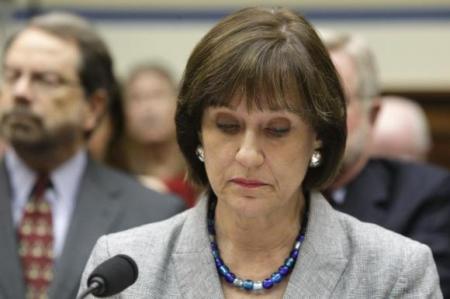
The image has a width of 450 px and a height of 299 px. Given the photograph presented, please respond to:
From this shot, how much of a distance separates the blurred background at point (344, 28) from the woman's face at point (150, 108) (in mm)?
862

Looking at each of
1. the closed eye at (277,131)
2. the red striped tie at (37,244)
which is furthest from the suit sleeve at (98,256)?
the red striped tie at (37,244)

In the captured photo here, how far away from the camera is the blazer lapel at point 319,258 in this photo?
8.10ft

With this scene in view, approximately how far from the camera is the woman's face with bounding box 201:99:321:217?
2.38 metres

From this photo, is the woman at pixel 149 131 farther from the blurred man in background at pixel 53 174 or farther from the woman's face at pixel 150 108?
the blurred man in background at pixel 53 174

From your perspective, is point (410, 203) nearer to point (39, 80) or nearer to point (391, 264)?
point (391, 264)

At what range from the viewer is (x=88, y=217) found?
3.44m

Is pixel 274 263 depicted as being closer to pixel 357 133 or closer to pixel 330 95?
pixel 330 95

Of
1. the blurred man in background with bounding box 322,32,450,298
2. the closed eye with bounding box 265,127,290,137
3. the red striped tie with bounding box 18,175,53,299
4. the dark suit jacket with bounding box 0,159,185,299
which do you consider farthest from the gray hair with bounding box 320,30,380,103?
the closed eye with bounding box 265,127,290,137

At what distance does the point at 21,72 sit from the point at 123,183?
0.51 meters

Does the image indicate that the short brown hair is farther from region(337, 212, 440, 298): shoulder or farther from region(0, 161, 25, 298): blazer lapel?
region(0, 161, 25, 298): blazer lapel

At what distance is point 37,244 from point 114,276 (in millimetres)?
1200

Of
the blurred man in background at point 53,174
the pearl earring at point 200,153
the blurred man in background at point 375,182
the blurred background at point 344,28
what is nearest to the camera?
the pearl earring at point 200,153

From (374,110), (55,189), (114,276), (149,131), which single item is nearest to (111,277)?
(114,276)

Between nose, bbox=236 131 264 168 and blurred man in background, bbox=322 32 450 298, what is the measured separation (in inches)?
39.9
